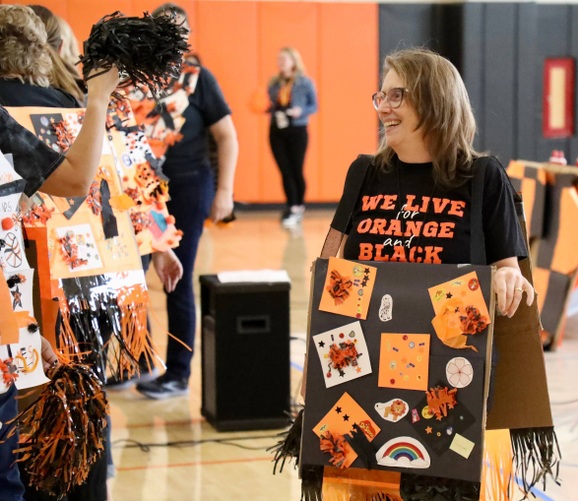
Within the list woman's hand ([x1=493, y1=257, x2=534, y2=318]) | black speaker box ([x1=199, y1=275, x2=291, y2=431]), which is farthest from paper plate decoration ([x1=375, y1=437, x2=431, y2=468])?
black speaker box ([x1=199, y1=275, x2=291, y2=431])

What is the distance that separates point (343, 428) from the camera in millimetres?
2152

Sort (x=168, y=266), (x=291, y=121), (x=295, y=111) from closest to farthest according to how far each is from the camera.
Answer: (x=168, y=266) < (x=295, y=111) < (x=291, y=121)

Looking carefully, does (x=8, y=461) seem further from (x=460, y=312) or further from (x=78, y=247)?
(x=460, y=312)

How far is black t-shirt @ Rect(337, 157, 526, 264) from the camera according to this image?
7.30ft

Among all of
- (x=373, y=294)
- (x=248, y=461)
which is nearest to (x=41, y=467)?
(x=373, y=294)

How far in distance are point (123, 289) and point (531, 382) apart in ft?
3.87

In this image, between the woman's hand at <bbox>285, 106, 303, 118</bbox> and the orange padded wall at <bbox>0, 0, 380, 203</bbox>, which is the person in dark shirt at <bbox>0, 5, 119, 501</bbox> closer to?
the woman's hand at <bbox>285, 106, 303, 118</bbox>

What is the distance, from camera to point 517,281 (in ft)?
6.93

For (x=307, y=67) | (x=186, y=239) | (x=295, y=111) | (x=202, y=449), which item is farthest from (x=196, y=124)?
(x=307, y=67)

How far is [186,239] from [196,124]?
0.50m

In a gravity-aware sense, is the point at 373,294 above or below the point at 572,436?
above

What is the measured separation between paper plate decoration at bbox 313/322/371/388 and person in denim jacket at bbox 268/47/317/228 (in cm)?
827

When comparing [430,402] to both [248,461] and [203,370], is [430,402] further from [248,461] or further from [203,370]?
[203,370]

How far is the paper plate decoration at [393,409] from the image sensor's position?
2.13 meters
